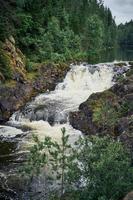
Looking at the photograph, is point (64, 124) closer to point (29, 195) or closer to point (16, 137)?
point (16, 137)

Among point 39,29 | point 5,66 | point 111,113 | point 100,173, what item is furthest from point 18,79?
point 100,173

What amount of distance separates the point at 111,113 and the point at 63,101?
9366 mm

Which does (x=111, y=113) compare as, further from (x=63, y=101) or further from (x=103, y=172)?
(x=103, y=172)

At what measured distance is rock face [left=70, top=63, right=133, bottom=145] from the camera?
31.2 metres

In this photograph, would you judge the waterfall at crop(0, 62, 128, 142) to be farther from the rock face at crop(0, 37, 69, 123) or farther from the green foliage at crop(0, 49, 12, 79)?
the green foliage at crop(0, 49, 12, 79)

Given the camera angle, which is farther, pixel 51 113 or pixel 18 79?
pixel 18 79

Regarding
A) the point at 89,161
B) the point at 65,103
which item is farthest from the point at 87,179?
the point at 65,103

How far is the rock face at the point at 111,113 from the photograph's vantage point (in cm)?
3123

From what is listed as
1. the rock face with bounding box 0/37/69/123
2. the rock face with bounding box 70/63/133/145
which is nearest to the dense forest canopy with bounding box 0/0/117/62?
the rock face with bounding box 0/37/69/123

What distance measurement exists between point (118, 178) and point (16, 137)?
53.1 feet

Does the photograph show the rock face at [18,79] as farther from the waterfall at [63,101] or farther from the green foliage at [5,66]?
the waterfall at [63,101]

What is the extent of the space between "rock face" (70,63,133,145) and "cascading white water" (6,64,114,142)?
96 centimetres

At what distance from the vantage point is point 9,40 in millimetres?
47188

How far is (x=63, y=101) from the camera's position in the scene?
42031 mm
